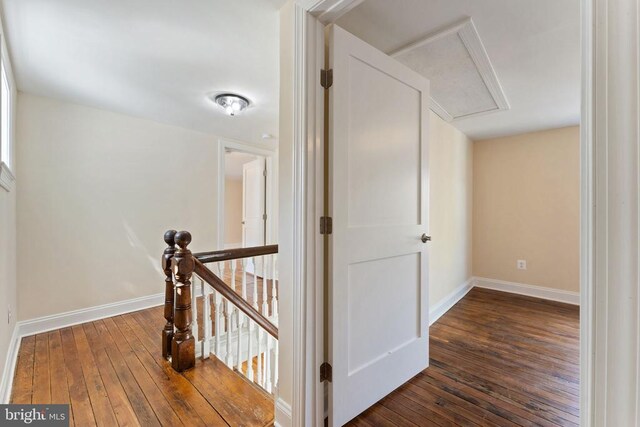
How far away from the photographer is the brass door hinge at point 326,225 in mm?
1320

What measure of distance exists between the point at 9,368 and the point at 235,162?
4.72 meters

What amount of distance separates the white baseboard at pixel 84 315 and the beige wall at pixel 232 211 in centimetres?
437

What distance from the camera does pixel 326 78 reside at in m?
1.33

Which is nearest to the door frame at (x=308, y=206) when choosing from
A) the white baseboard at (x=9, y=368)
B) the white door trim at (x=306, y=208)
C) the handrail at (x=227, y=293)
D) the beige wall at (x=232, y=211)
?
the white door trim at (x=306, y=208)

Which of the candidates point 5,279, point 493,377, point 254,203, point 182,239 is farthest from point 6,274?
point 493,377

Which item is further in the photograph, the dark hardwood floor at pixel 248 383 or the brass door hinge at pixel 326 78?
the dark hardwood floor at pixel 248 383

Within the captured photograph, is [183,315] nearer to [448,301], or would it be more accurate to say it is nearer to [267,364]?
[267,364]

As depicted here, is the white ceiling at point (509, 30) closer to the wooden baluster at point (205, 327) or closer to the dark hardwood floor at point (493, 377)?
the wooden baluster at point (205, 327)

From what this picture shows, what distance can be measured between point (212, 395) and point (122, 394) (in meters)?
0.54

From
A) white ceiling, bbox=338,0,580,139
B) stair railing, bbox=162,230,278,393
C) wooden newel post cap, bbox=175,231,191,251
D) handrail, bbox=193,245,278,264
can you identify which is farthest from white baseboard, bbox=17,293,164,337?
white ceiling, bbox=338,0,580,139

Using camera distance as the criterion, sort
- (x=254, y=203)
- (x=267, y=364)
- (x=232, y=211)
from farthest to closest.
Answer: (x=232, y=211), (x=254, y=203), (x=267, y=364)

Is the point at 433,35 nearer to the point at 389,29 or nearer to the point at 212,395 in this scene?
the point at 389,29

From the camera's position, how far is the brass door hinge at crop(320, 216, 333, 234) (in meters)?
1.32

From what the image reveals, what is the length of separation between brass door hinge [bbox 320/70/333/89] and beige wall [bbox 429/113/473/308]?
1.64 m
